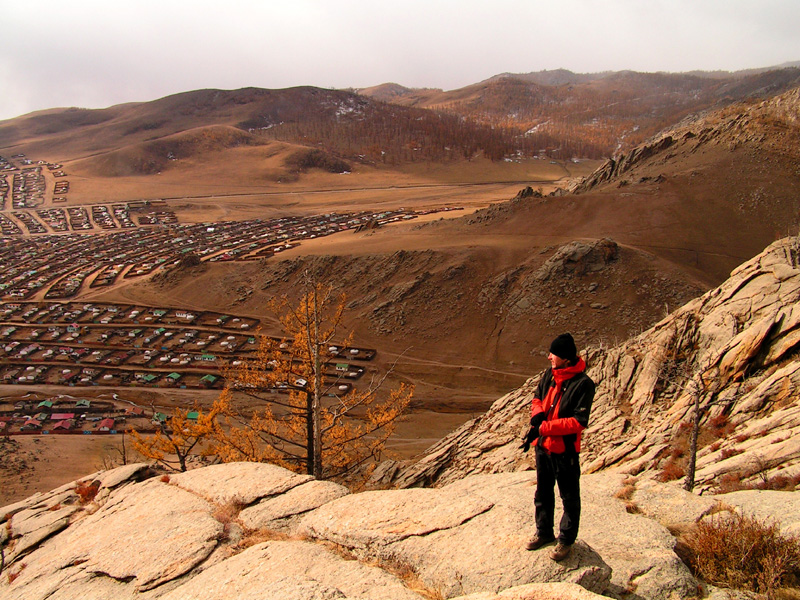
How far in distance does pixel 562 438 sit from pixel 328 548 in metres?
3.13

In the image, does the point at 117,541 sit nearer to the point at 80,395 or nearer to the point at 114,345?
the point at 80,395

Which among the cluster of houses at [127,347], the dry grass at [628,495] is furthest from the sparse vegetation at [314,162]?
the dry grass at [628,495]

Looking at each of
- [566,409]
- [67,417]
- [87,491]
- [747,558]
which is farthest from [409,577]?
[67,417]

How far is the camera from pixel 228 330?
4116 cm

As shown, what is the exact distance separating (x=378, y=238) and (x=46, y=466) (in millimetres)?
35083

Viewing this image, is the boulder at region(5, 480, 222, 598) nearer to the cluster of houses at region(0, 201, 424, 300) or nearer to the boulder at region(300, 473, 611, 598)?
the boulder at region(300, 473, 611, 598)

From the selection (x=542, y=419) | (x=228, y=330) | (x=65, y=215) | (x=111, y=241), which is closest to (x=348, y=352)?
(x=228, y=330)

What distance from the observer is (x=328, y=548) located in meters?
5.75

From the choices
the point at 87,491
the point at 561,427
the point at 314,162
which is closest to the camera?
the point at 561,427

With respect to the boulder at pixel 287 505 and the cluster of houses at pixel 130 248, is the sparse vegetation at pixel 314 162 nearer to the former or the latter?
the cluster of houses at pixel 130 248

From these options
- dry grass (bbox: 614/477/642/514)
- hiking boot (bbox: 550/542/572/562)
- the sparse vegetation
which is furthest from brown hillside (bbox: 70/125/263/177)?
hiking boot (bbox: 550/542/572/562)

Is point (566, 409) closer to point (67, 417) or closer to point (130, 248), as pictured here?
point (67, 417)

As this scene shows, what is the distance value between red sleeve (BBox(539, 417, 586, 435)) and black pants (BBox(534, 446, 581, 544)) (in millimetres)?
287

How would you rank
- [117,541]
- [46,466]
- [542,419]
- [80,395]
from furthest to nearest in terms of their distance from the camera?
1. [80,395]
2. [46,466]
3. [117,541]
4. [542,419]
